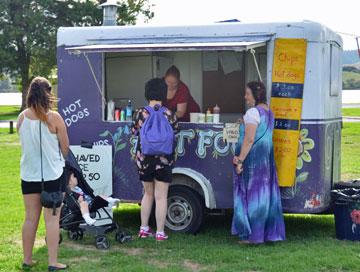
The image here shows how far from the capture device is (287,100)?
22.1ft

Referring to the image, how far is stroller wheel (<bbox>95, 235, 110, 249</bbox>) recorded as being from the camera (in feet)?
21.8

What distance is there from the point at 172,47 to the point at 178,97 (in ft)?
4.08

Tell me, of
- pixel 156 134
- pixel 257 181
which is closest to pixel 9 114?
pixel 156 134

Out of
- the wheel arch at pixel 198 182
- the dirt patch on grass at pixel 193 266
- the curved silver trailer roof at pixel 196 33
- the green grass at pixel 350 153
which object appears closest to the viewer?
the dirt patch on grass at pixel 193 266

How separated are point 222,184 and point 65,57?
2540 millimetres

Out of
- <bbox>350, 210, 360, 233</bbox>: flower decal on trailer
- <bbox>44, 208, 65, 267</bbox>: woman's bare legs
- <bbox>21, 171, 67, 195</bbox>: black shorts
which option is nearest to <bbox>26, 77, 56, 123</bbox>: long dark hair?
<bbox>21, 171, 67, 195</bbox>: black shorts

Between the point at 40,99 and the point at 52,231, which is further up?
the point at 40,99

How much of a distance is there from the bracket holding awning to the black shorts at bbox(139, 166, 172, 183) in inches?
52.9

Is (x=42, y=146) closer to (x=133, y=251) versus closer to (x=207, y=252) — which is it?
(x=133, y=251)

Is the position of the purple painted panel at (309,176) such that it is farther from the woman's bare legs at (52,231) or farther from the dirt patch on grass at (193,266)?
the woman's bare legs at (52,231)

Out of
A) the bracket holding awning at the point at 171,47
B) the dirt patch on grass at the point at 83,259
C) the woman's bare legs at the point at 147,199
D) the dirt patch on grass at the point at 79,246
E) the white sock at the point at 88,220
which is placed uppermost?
the bracket holding awning at the point at 171,47

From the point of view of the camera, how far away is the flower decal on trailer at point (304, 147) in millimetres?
6699

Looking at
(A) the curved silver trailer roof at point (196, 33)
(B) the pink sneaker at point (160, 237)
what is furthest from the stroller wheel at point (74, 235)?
(A) the curved silver trailer roof at point (196, 33)

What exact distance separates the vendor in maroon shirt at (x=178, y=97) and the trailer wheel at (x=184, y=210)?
100 cm
